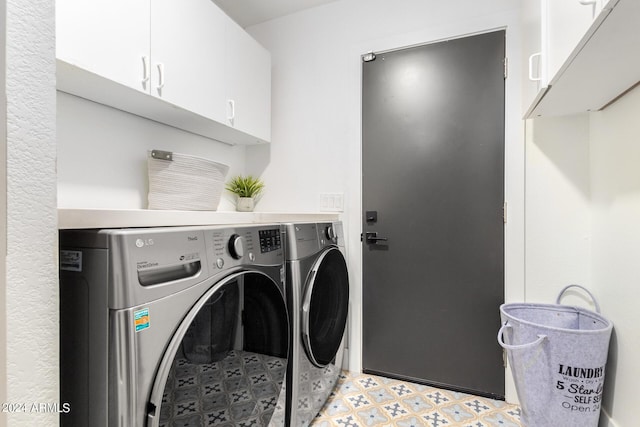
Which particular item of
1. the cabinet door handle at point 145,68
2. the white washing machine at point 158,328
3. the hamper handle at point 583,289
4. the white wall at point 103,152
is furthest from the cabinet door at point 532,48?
the white wall at point 103,152

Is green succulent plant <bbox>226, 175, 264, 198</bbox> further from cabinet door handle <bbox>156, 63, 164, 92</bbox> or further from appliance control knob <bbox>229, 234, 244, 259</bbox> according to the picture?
appliance control knob <bbox>229, 234, 244, 259</bbox>

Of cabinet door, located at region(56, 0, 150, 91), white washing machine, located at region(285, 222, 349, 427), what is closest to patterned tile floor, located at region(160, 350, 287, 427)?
white washing machine, located at region(285, 222, 349, 427)

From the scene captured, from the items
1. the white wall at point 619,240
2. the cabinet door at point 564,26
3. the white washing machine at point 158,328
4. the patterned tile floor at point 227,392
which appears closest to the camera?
the white washing machine at point 158,328

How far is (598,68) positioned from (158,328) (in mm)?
1504

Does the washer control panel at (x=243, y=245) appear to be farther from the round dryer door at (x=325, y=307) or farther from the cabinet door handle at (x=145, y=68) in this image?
the cabinet door handle at (x=145, y=68)

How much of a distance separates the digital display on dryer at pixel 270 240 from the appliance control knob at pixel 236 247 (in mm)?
121

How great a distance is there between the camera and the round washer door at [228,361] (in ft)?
2.47

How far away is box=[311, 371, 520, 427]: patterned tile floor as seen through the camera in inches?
60.4

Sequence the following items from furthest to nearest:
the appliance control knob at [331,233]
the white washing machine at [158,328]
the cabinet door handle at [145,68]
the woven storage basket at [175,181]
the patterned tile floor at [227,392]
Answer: the appliance control knob at [331,233]
the woven storage basket at [175,181]
the cabinet door handle at [145,68]
the patterned tile floor at [227,392]
the white washing machine at [158,328]

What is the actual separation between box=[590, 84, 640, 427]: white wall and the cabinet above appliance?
10cm

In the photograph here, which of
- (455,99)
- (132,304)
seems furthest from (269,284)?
(455,99)

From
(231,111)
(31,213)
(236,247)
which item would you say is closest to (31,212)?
(31,213)

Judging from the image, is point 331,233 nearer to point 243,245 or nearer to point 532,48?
point 243,245

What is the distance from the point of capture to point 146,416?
2.27ft
